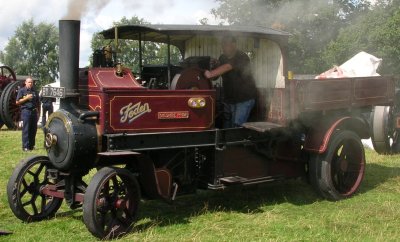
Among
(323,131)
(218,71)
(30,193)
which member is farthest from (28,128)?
(323,131)

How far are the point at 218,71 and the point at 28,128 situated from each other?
5639mm

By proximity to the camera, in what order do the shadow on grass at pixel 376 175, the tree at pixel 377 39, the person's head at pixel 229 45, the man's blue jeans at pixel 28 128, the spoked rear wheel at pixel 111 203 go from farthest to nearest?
the tree at pixel 377 39 → the man's blue jeans at pixel 28 128 → the shadow on grass at pixel 376 175 → the person's head at pixel 229 45 → the spoked rear wheel at pixel 111 203

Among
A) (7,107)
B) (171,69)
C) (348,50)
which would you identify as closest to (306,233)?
(171,69)

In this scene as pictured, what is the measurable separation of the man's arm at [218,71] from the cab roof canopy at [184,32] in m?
0.31

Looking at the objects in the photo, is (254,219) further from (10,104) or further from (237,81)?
(10,104)

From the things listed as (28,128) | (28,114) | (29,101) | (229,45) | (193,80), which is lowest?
(28,128)

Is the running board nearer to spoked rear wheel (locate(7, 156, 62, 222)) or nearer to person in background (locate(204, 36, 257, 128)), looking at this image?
person in background (locate(204, 36, 257, 128))

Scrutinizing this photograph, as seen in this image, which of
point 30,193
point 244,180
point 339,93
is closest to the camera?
point 30,193

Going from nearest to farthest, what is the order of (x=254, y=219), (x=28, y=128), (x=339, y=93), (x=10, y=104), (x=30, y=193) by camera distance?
1. (x=254, y=219)
2. (x=30, y=193)
3. (x=339, y=93)
4. (x=28, y=128)
5. (x=10, y=104)

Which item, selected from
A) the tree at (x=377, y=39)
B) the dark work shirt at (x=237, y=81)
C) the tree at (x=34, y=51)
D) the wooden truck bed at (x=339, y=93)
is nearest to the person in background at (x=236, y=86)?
the dark work shirt at (x=237, y=81)

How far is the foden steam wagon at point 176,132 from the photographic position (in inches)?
171

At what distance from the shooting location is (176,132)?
4648 millimetres

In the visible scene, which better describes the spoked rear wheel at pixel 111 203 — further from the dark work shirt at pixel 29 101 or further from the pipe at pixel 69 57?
the dark work shirt at pixel 29 101

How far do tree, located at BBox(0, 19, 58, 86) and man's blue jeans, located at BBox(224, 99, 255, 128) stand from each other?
52.6 metres
